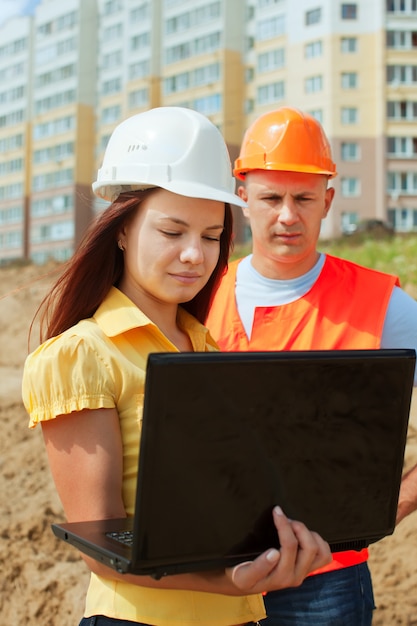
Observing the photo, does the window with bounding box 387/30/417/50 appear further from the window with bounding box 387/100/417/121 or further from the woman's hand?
the woman's hand

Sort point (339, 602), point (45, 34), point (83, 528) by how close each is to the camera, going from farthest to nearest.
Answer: point (45, 34)
point (339, 602)
point (83, 528)

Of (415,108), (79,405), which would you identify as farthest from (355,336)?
(415,108)

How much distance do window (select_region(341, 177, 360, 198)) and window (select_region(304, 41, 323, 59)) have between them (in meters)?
5.03

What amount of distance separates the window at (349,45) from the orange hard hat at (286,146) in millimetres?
24842

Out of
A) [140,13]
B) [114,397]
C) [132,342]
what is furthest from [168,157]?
[140,13]

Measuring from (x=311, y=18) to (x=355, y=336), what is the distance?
26.0 meters

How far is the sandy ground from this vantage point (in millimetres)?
4629

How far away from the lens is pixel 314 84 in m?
25.9

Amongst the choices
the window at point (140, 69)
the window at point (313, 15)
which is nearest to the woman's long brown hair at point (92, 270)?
the window at point (313, 15)

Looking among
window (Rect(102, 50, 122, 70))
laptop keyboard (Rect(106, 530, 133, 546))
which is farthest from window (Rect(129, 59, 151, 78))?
laptop keyboard (Rect(106, 530, 133, 546))

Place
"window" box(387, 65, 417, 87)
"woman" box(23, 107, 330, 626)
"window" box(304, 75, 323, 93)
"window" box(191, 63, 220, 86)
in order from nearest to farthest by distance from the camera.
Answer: "woman" box(23, 107, 330, 626) → "window" box(304, 75, 323, 93) → "window" box(387, 65, 417, 87) → "window" box(191, 63, 220, 86)

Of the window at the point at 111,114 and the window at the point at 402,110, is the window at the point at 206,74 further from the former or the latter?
the window at the point at 402,110

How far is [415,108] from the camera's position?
2898 cm

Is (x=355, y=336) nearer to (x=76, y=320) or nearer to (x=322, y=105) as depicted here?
(x=76, y=320)
